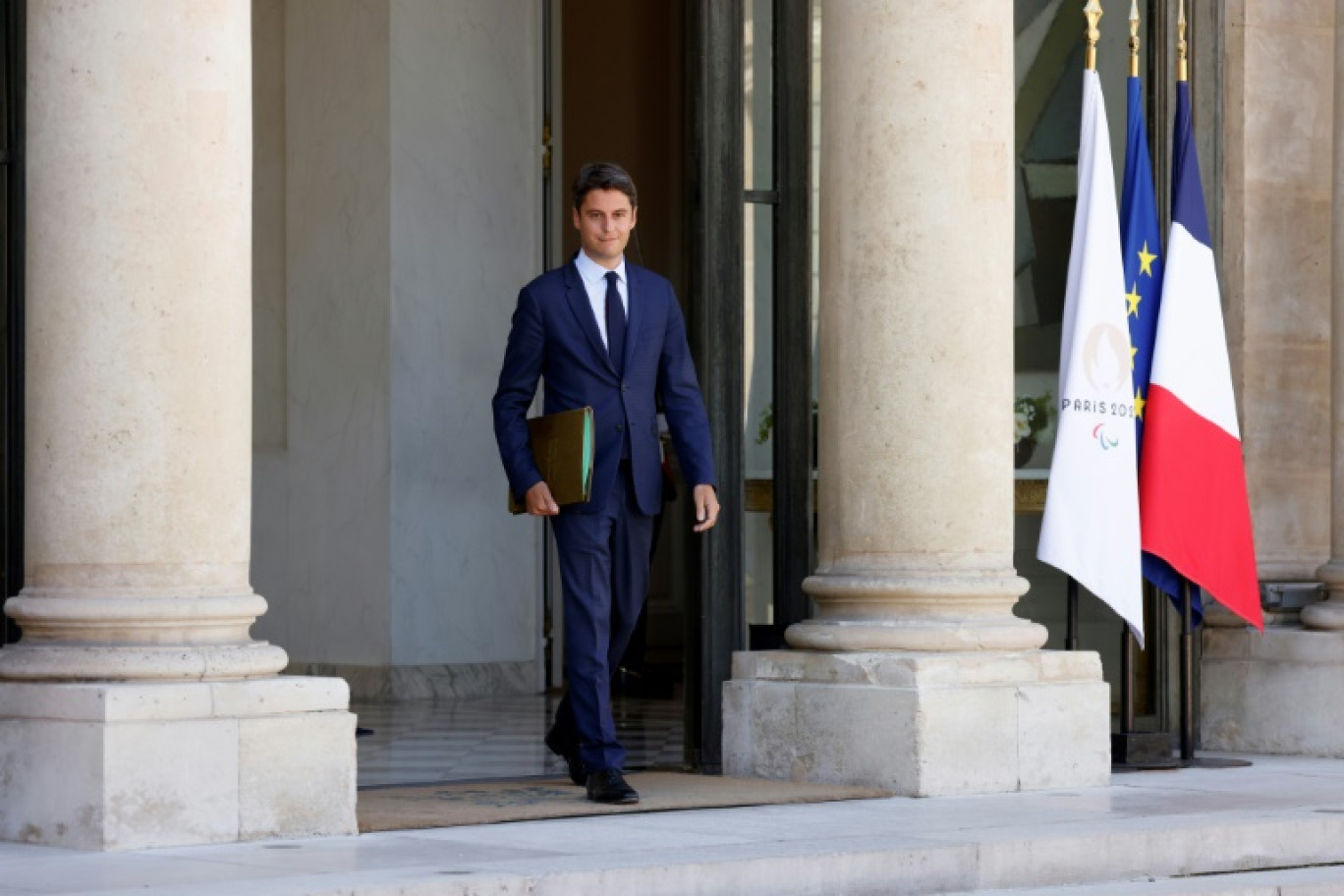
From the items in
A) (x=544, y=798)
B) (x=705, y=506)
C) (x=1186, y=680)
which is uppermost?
(x=705, y=506)

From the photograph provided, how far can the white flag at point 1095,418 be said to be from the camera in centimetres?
995

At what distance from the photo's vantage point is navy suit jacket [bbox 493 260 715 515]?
8.67 meters

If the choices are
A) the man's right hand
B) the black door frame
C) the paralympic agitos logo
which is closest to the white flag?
the paralympic agitos logo

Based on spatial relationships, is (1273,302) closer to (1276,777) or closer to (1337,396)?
(1337,396)

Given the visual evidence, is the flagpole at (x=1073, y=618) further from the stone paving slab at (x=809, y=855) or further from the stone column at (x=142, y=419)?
the stone column at (x=142, y=419)

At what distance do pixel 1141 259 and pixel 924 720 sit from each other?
238cm

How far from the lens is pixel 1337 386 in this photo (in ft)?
37.3

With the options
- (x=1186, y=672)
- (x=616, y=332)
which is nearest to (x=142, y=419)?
(x=616, y=332)

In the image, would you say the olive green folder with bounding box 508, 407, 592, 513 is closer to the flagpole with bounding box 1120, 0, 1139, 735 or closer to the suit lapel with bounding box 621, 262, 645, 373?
the suit lapel with bounding box 621, 262, 645, 373

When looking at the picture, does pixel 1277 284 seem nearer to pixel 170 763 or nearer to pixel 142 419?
pixel 142 419

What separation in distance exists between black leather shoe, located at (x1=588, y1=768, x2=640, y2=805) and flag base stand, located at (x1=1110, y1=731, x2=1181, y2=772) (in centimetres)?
246

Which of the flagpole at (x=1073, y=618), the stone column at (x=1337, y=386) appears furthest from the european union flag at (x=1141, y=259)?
the stone column at (x=1337, y=386)

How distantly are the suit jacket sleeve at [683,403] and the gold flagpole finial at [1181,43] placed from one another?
113 inches

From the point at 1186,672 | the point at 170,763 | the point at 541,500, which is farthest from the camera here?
the point at 1186,672
